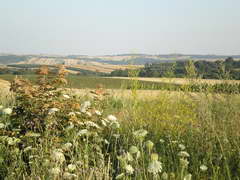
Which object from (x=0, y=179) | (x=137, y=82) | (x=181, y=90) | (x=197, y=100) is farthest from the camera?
(x=181, y=90)

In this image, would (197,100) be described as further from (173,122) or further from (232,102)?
(173,122)

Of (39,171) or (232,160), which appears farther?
(232,160)

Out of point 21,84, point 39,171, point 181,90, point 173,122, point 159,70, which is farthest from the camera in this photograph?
point 159,70

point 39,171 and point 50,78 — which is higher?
point 50,78

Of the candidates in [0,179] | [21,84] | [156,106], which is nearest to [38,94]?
[21,84]

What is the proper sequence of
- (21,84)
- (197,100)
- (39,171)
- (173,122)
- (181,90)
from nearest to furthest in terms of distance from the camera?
(39,171) < (197,100) < (21,84) < (173,122) < (181,90)

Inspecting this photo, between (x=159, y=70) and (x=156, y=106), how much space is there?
56.6 inches

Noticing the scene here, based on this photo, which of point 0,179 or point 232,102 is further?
point 232,102

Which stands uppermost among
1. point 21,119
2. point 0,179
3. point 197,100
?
point 197,100

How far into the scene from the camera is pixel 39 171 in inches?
107

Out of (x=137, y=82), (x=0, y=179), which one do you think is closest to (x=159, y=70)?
(x=137, y=82)

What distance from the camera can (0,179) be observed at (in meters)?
3.26

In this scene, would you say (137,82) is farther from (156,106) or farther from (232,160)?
(232,160)

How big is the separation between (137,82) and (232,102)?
1.92 m
